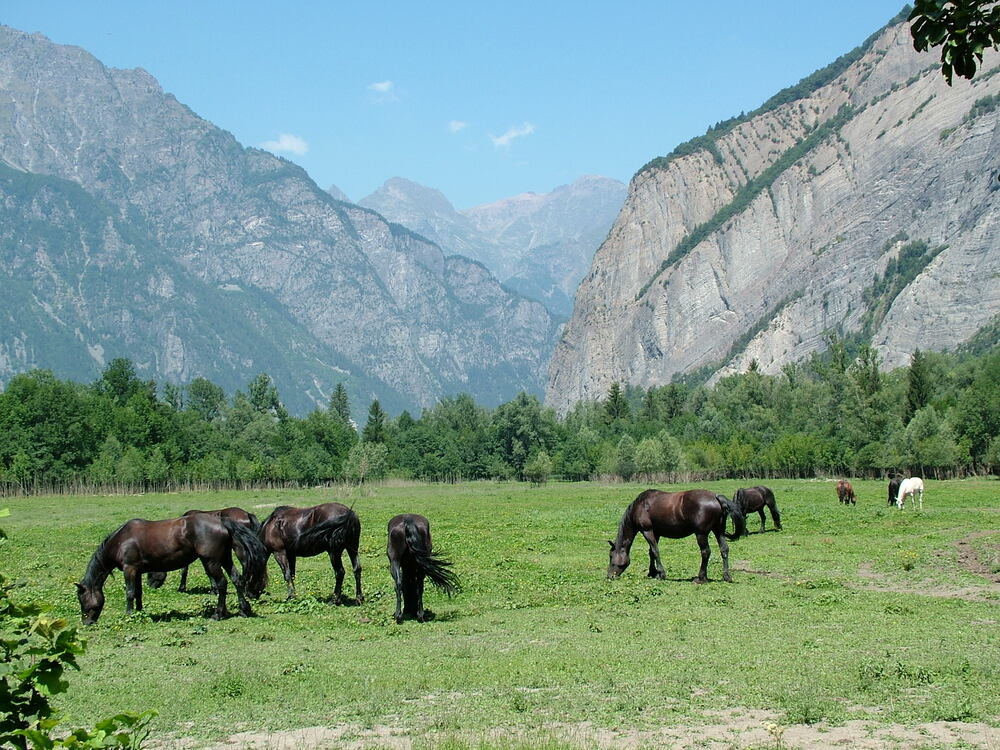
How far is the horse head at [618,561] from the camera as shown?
76.2 feet

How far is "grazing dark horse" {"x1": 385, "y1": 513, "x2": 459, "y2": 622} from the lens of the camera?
1789 centimetres

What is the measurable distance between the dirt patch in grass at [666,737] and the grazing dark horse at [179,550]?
9.05 m

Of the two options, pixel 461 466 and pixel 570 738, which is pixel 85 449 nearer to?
pixel 461 466

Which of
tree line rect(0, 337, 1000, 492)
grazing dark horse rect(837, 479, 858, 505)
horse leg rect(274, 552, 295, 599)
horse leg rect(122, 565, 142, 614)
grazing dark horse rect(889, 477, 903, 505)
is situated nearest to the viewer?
horse leg rect(122, 565, 142, 614)

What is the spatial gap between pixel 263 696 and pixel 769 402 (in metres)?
142

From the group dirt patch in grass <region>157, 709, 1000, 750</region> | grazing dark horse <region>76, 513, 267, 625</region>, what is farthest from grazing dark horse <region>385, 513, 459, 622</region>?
dirt patch in grass <region>157, 709, 1000, 750</region>

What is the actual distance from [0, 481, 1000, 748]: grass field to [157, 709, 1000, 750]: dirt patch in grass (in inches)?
2.0

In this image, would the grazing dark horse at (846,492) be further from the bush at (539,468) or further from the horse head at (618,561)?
the bush at (539,468)

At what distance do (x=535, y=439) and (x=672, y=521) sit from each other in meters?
104

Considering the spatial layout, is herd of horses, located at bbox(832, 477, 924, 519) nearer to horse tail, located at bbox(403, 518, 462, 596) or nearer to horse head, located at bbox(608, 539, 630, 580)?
horse head, located at bbox(608, 539, 630, 580)

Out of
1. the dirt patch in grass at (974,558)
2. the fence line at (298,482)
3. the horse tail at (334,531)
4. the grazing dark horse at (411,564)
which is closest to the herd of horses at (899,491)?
the dirt patch in grass at (974,558)

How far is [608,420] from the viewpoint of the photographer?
15800 centimetres

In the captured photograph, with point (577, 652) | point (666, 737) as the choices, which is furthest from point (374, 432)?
point (666, 737)

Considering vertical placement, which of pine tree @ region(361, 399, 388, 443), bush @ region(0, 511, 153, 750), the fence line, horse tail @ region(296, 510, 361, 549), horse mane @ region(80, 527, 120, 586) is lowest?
the fence line
